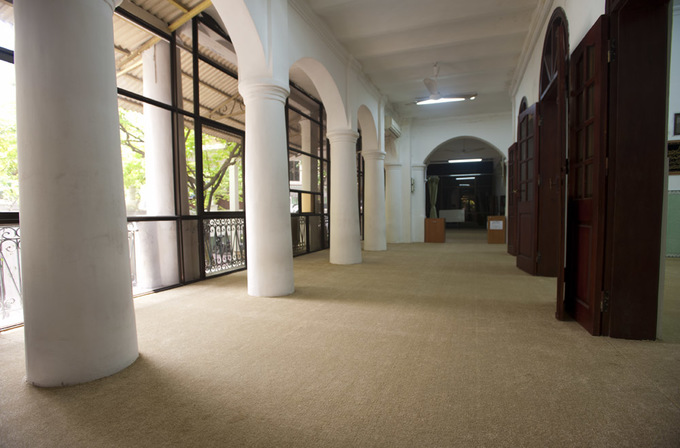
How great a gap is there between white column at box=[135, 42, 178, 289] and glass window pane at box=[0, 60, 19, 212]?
153 centimetres

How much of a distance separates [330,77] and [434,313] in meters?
4.62

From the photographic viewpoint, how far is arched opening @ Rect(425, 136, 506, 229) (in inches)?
752

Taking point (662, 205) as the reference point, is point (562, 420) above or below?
below

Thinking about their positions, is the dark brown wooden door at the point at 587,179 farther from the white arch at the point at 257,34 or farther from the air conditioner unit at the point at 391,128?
the air conditioner unit at the point at 391,128

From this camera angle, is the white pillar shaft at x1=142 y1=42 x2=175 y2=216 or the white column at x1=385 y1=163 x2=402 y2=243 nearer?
the white pillar shaft at x1=142 y1=42 x2=175 y2=216

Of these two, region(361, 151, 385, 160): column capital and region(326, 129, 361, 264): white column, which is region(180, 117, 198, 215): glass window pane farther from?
region(361, 151, 385, 160): column capital

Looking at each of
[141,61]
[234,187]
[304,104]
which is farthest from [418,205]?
[141,61]

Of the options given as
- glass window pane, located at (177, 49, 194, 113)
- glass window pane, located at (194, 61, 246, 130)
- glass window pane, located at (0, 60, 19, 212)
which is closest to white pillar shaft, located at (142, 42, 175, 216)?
glass window pane, located at (177, 49, 194, 113)

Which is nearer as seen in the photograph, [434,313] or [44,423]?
[44,423]

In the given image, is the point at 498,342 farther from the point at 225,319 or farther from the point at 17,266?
the point at 17,266

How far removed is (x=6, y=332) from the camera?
3.09m

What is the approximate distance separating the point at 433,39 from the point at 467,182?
694 inches

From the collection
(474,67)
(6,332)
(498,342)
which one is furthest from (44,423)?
(474,67)

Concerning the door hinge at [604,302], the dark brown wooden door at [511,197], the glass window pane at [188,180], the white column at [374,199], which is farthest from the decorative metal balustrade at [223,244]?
the dark brown wooden door at [511,197]
